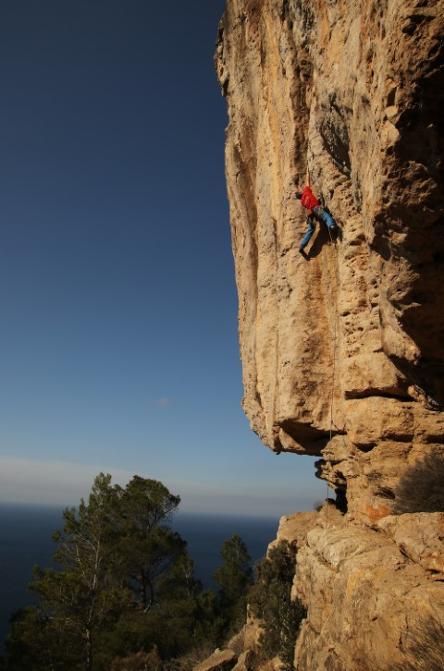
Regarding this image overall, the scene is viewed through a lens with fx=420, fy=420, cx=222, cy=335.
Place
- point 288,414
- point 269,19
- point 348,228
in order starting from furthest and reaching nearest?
point 269,19 → point 288,414 → point 348,228

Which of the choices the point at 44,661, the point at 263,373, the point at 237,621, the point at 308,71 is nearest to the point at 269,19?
the point at 308,71

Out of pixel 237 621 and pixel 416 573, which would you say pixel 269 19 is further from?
pixel 237 621

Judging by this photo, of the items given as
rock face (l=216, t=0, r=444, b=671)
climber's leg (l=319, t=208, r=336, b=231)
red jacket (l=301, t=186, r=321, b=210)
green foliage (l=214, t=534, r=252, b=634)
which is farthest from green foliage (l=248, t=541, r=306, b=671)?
green foliage (l=214, t=534, r=252, b=634)

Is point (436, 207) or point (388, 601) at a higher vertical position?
point (436, 207)

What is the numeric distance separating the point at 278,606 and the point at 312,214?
10967mm

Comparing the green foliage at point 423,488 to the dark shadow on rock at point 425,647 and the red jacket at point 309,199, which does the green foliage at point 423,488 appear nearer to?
the dark shadow on rock at point 425,647

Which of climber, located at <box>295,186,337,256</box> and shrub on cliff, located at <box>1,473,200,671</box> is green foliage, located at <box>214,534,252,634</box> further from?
climber, located at <box>295,186,337,256</box>

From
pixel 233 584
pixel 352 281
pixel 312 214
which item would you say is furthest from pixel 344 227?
pixel 233 584

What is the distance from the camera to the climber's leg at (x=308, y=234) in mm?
10219

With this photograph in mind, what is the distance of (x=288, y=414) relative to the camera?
10.7 metres

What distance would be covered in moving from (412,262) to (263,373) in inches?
353

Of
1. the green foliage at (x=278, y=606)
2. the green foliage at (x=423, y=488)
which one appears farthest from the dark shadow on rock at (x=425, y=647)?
the green foliage at (x=278, y=606)

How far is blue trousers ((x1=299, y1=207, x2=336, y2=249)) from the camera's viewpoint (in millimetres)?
9555

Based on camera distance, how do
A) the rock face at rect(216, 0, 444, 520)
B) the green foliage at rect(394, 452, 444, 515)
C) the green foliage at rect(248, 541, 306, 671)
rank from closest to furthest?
the rock face at rect(216, 0, 444, 520) < the green foliage at rect(394, 452, 444, 515) < the green foliage at rect(248, 541, 306, 671)
